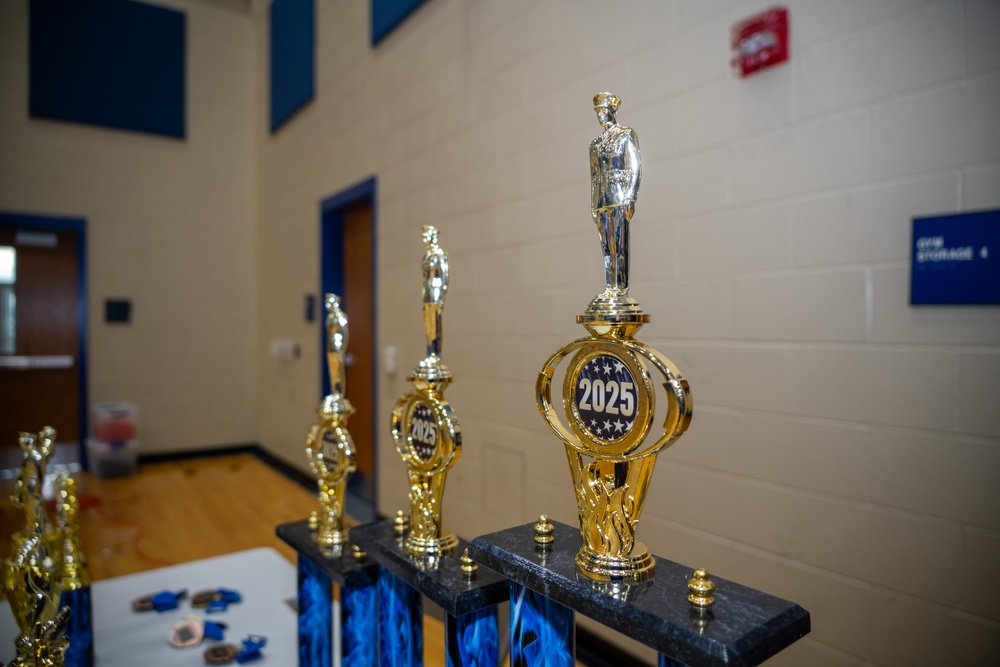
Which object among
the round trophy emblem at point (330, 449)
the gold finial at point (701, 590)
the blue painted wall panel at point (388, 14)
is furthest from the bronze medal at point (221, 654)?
the blue painted wall panel at point (388, 14)

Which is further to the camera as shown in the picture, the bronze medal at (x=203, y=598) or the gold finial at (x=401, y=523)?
the bronze medal at (x=203, y=598)

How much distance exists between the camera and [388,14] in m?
3.31

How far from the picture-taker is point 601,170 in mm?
836

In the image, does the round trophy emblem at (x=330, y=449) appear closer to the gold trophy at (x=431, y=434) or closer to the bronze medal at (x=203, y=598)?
the gold trophy at (x=431, y=434)

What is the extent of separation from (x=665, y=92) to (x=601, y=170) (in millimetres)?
1174

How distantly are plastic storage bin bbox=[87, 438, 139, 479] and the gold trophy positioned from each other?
429 cm

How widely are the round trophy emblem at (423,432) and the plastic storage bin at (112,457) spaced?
430 cm

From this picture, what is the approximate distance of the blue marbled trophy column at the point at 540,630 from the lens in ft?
2.92

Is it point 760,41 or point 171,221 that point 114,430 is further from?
point 760,41

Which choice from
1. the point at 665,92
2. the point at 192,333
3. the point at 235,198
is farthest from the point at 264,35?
the point at 665,92

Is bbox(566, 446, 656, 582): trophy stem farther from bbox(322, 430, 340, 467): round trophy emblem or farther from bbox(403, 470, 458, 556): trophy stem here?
bbox(322, 430, 340, 467): round trophy emblem

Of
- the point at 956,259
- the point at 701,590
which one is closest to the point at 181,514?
the point at 701,590

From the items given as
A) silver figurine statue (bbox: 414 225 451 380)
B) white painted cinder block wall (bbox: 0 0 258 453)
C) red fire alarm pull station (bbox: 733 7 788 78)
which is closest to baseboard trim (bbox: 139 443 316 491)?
white painted cinder block wall (bbox: 0 0 258 453)

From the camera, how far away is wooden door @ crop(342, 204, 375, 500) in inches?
155
